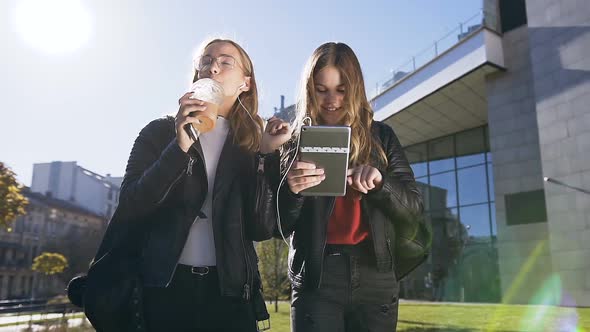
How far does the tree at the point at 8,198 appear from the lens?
18391mm

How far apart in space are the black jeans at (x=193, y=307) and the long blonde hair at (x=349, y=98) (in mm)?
990

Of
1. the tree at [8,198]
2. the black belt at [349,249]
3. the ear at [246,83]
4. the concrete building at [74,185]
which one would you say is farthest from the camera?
the concrete building at [74,185]

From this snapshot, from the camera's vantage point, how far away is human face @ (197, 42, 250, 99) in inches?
86.8

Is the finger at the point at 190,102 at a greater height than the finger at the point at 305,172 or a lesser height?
greater

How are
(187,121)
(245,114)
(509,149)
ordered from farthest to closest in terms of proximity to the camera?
(509,149), (245,114), (187,121)

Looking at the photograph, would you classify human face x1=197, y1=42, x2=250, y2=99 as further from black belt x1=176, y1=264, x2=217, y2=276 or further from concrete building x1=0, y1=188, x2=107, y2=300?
concrete building x1=0, y1=188, x2=107, y2=300

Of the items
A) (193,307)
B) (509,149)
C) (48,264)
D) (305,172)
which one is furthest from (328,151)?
(48,264)

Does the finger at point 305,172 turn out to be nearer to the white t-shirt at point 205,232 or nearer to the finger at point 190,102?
the white t-shirt at point 205,232

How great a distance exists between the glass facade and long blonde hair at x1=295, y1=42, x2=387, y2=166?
26.3 meters

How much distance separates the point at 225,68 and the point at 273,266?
22.7 meters

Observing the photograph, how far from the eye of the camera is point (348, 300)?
7.82 ft

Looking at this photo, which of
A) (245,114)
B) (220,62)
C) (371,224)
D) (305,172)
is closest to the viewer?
(305,172)

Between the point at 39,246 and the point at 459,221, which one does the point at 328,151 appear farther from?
the point at 39,246

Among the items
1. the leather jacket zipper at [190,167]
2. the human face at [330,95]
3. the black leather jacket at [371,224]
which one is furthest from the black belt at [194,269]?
the human face at [330,95]
